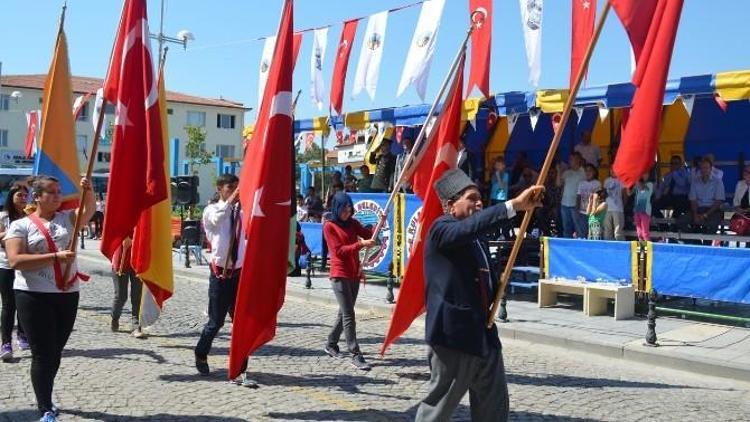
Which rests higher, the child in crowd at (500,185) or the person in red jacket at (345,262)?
the child in crowd at (500,185)

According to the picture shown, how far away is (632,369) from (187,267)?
476 inches

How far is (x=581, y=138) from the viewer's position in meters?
16.2

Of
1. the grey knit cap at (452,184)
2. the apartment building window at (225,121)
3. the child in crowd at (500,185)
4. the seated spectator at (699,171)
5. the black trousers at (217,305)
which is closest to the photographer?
the grey knit cap at (452,184)

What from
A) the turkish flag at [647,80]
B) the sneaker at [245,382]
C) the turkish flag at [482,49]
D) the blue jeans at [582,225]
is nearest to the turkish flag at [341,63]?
the turkish flag at [482,49]

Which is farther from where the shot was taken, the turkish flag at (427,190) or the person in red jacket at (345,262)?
the person in red jacket at (345,262)

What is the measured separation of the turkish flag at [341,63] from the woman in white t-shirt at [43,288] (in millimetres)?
10166

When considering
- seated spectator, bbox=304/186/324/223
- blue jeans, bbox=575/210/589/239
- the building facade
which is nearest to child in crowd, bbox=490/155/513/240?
blue jeans, bbox=575/210/589/239

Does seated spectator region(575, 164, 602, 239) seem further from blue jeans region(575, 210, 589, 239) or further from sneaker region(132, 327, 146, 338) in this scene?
sneaker region(132, 327, 146, 338)

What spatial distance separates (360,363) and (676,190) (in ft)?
26.9

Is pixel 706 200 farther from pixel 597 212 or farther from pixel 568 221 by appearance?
pixel 568 221

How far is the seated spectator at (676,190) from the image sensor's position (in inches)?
521

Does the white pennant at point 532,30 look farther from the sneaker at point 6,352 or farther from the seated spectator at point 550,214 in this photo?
the sneaker at point 6,352

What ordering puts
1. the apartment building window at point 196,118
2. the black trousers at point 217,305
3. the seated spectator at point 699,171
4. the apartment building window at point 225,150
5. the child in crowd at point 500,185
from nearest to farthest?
the black trousers at point 217,305
the seated spectator at point 699,171
the child in crowd at point 500,185
the apartment building window at point 196,118
the apartment building window at point 225,150

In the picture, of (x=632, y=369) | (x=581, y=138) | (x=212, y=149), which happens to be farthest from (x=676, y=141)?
(x=212, y=149)
